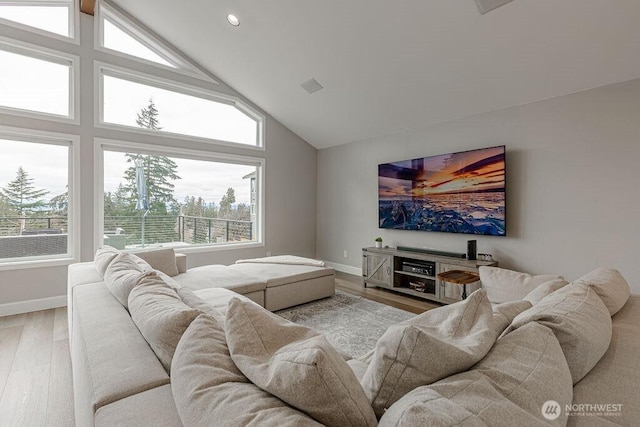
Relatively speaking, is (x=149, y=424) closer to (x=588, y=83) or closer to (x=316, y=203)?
(x=588, y=83)

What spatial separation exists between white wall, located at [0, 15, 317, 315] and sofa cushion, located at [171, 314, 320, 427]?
3.86 m

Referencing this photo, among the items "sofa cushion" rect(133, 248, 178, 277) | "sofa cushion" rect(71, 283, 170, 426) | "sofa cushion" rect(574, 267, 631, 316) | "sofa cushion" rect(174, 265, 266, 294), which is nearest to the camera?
"sofa cushion" rect(71, 283, 170, 426)

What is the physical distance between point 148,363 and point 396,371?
2.85 ft

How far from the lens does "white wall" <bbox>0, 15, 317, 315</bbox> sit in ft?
11.6

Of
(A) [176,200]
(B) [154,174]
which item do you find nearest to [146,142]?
(B) [154,174]

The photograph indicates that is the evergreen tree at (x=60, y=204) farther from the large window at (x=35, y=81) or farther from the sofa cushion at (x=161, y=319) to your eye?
the sofa cushion at (x=161, y=319)

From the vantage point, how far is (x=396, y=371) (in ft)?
2.56

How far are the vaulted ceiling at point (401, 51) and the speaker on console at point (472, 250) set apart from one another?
1658 millimetres

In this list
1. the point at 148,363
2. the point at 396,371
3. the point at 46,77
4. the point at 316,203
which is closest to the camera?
the point at 396,371

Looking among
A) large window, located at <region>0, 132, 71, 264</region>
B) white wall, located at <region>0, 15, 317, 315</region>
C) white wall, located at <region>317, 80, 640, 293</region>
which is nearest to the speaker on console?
white wall, located at <region>317, 80, 640, 293</region>

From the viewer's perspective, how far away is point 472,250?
3.71m

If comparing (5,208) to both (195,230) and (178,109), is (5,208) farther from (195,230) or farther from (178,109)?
(178,109)

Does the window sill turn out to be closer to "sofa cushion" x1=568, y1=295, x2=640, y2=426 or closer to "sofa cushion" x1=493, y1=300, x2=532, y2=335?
"sofa cushion" x1=493, y1=300, x2=532, y2=335

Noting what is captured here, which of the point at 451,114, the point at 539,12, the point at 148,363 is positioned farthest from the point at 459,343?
the point at 451,114
